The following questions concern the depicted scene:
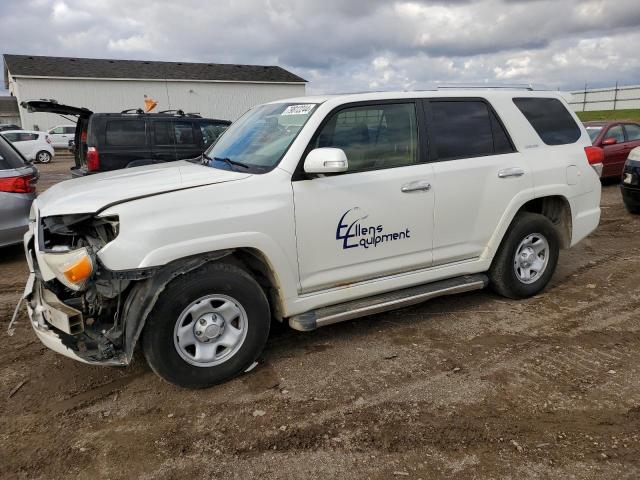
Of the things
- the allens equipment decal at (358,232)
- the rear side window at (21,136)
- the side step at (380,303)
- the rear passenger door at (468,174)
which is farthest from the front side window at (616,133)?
the rear side window at (21,136)

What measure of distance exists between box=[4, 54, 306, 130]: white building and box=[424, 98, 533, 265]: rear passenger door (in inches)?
1369

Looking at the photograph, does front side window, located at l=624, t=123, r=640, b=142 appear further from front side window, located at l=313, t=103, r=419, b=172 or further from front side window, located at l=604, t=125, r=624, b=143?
front side window, located at l=313, t=103, r=419, b=172

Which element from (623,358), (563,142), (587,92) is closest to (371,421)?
(623,358)

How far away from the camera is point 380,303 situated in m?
3.87

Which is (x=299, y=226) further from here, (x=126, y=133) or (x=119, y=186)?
(x=126, y=133)

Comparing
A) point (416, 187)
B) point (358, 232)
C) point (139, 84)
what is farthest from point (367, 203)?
point (139, 84)

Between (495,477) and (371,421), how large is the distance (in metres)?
0.75

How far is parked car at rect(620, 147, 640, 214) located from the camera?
27.1 feet

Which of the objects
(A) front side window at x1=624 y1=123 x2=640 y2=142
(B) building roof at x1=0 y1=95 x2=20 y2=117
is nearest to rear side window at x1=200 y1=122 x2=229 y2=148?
(A) front side window at x1=624 y1=123 x2=640 y2=142

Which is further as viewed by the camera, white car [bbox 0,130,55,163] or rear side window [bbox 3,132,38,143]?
white car [bbox 0,130,55,163]

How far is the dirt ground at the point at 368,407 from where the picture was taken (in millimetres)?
2658

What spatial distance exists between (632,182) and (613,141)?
3.19 meters

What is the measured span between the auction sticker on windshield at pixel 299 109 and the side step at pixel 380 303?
1481 millimetres

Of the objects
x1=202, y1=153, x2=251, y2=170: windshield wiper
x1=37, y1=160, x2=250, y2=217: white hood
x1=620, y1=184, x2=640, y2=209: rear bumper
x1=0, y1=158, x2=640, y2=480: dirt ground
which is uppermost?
x1=202, y1=153, x2=251, y2=170: windshield wiper
